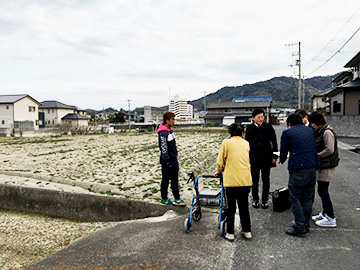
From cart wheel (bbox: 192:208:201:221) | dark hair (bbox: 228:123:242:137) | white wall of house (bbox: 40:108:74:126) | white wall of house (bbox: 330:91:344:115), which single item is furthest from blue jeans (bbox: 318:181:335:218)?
white wall of house (bbox: 40:108:74:126)

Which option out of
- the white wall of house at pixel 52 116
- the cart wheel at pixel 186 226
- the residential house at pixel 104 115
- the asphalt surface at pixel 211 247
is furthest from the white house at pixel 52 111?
the cart wheel at pixel 186 226

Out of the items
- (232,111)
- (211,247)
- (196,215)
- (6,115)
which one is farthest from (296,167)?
(232,111)

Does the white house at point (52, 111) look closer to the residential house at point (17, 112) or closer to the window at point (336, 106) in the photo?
the residential house at point (17, 112)

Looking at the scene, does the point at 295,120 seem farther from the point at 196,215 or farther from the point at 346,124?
the point at 346,124

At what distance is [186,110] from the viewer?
165m

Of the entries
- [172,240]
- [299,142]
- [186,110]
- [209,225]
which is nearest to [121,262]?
[172,240]

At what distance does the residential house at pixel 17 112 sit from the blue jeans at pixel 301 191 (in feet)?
125

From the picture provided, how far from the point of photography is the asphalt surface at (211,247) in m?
2.98

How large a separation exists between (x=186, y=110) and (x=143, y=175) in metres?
158

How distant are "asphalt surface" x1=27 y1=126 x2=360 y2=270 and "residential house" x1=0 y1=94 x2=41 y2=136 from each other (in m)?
36.5

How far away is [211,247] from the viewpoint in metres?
3.35

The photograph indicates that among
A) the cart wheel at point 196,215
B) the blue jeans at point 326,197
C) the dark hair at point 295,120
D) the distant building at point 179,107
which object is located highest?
the distant building at point 179,107

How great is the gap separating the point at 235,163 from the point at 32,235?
3960 mm

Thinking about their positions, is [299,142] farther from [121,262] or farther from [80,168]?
[80,168]
